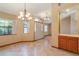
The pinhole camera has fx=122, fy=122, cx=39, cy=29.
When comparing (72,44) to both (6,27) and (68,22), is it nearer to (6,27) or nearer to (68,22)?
(68,22)

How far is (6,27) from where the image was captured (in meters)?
8.73

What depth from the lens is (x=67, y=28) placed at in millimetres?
7242

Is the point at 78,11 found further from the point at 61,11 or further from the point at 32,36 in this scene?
the point at 32,36

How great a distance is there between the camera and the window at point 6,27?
8305mm

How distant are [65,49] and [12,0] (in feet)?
14.4

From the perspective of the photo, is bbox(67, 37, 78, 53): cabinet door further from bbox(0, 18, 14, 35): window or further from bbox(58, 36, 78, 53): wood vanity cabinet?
bbox(0, 18, 14, 35): window

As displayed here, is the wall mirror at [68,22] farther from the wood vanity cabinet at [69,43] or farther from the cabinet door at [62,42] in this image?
the wood vanity cabinet at [69,43]

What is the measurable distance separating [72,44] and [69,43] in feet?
0.74

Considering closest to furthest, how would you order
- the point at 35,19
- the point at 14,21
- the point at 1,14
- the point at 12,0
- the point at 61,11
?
the point at 12,0
the point at 61,11
the point at 1,14
the point at 14,21
the point at 35,19

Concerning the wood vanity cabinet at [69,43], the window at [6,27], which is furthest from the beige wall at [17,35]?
the wood vanity cabinet at [69,43]

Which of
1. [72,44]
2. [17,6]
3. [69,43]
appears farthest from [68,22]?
[17,6]

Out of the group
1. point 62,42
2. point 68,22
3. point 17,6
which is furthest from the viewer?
point 68,22

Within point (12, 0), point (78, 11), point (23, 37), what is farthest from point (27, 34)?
point (12, 0)

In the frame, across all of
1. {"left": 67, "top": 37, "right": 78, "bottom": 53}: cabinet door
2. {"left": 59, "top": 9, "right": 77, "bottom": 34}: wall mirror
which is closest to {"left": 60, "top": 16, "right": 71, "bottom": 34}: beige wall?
{"left": 59, "top": 9, "right": 77, "bottom": 34}: wall mirror
